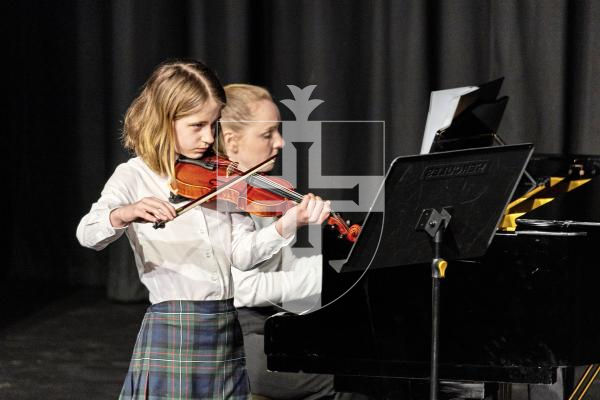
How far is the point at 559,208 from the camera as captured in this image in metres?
3.65

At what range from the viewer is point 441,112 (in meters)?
2.64

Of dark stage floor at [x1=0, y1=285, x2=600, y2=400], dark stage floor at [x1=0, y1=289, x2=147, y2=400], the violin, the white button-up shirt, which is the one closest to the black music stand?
the violin

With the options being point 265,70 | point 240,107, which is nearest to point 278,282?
point 240,107

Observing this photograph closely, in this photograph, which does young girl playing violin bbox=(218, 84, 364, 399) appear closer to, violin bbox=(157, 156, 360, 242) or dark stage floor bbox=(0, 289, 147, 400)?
violin bbox=(157, 156, 360, 242)

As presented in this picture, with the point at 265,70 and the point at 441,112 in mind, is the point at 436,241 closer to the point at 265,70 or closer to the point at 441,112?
the point at 441,112

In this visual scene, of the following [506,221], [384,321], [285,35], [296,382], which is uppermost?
[285,35]

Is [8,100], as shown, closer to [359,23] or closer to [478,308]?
[359,23]

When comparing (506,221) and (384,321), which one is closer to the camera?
(384,321)

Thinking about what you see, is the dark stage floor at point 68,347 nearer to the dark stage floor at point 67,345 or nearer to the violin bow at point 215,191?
the dark stage floor at point 67,345

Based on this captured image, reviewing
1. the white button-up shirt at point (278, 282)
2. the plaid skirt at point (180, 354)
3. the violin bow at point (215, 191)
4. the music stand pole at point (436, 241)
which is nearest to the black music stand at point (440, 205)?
the music stand pole at point (436, 241)

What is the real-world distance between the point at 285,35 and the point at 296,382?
2831 mm

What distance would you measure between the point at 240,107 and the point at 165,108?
0.49 metres

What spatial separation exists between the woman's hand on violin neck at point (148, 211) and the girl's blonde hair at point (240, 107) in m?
0.66

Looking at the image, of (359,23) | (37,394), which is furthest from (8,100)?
(37,394)
